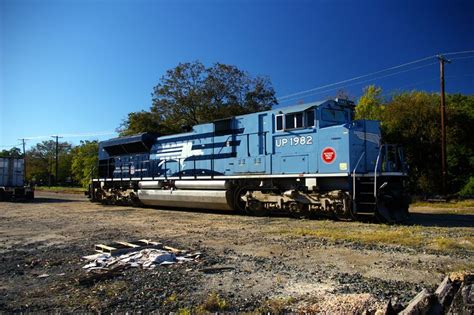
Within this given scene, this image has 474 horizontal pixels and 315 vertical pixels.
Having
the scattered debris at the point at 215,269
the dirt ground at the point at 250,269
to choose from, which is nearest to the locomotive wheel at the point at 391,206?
the dirt ground at the point at 250,269

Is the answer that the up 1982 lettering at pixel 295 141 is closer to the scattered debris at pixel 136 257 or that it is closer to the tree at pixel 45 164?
the scattered debris at pixel 136 257

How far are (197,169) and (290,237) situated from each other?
889 centimetres

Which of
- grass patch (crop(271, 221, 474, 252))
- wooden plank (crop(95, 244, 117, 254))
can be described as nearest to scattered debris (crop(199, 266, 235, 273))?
wooden plank (crop(95, 244, 117, 254))

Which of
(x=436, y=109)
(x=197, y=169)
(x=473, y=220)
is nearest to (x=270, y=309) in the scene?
(x=473, y=220)

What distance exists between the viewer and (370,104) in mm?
37188

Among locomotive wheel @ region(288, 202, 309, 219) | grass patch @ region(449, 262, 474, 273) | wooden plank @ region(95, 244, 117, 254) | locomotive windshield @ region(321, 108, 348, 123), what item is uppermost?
locomotive windshield @ region(321, 108, 348, 123)

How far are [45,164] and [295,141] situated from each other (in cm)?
7936

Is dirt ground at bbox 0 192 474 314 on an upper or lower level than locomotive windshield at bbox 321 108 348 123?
lower

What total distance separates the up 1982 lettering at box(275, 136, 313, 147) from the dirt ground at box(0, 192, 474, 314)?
3353 mm

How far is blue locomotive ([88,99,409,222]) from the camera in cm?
1233

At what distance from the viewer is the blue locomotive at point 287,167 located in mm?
12328

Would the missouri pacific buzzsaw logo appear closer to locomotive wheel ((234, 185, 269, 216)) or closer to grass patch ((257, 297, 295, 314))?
locomotive wheel ((234, 185, 269, 216))

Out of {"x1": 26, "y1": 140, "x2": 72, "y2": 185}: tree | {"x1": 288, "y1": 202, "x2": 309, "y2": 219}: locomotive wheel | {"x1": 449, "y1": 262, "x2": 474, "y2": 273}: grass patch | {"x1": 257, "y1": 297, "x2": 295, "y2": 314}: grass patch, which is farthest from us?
{"x1": 26, "y1": 140, "x2": 72, "y2": 185}: tree

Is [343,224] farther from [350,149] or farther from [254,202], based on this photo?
[254,202]
